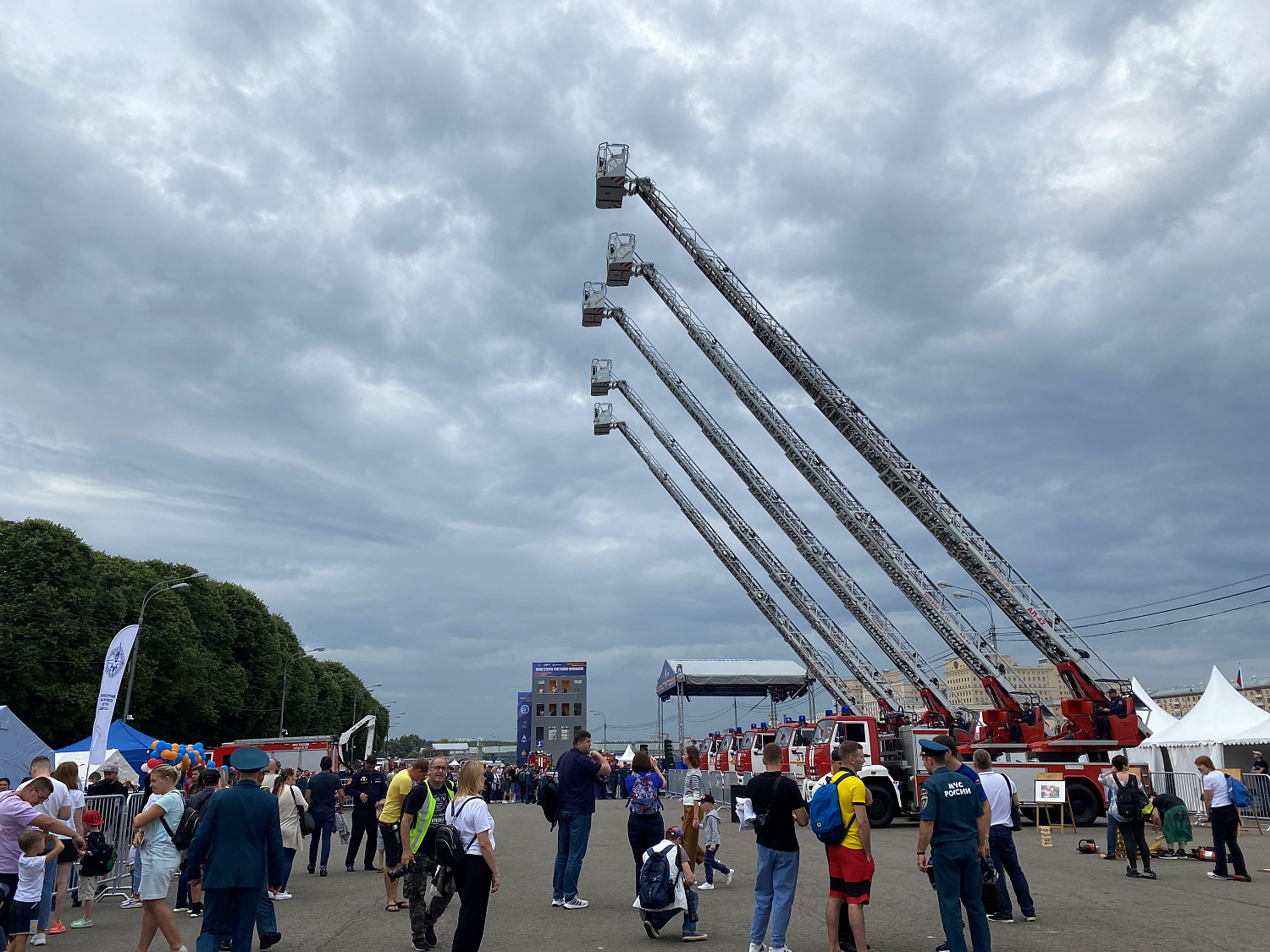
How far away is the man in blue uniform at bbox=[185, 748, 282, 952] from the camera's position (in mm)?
6055

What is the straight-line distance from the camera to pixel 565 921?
9.34 meters

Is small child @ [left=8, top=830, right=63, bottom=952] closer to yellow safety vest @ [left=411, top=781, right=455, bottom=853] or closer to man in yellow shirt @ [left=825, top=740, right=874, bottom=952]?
yellow safety vest @ [left=411, top=781, right=455, bottom=853]

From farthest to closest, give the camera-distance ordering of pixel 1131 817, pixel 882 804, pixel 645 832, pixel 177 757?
pixel 882 804, pixel 177 757, pixel 1131 817, pixel 645 832

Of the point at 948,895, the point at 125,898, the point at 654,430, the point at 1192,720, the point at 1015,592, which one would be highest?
the point at 654,430

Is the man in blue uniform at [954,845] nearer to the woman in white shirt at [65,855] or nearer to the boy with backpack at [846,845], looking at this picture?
the boy with backpack at [846,845]

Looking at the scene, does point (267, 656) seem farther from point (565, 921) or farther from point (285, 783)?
point (565, 921)

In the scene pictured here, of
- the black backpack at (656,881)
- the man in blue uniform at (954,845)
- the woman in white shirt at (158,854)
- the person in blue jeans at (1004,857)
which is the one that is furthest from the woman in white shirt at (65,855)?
the person in blue jeans at (1004,857)

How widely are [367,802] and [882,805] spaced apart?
43.9 feet

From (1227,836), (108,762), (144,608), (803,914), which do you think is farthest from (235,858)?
(144,608)

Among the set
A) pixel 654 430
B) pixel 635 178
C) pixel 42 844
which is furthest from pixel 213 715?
pixel 42 844

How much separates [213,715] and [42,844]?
141 feet

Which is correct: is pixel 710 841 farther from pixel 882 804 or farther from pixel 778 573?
pixel 778 573

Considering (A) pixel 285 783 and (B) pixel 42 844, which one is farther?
(A) pixel 285 783

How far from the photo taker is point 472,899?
6340 millimetres
